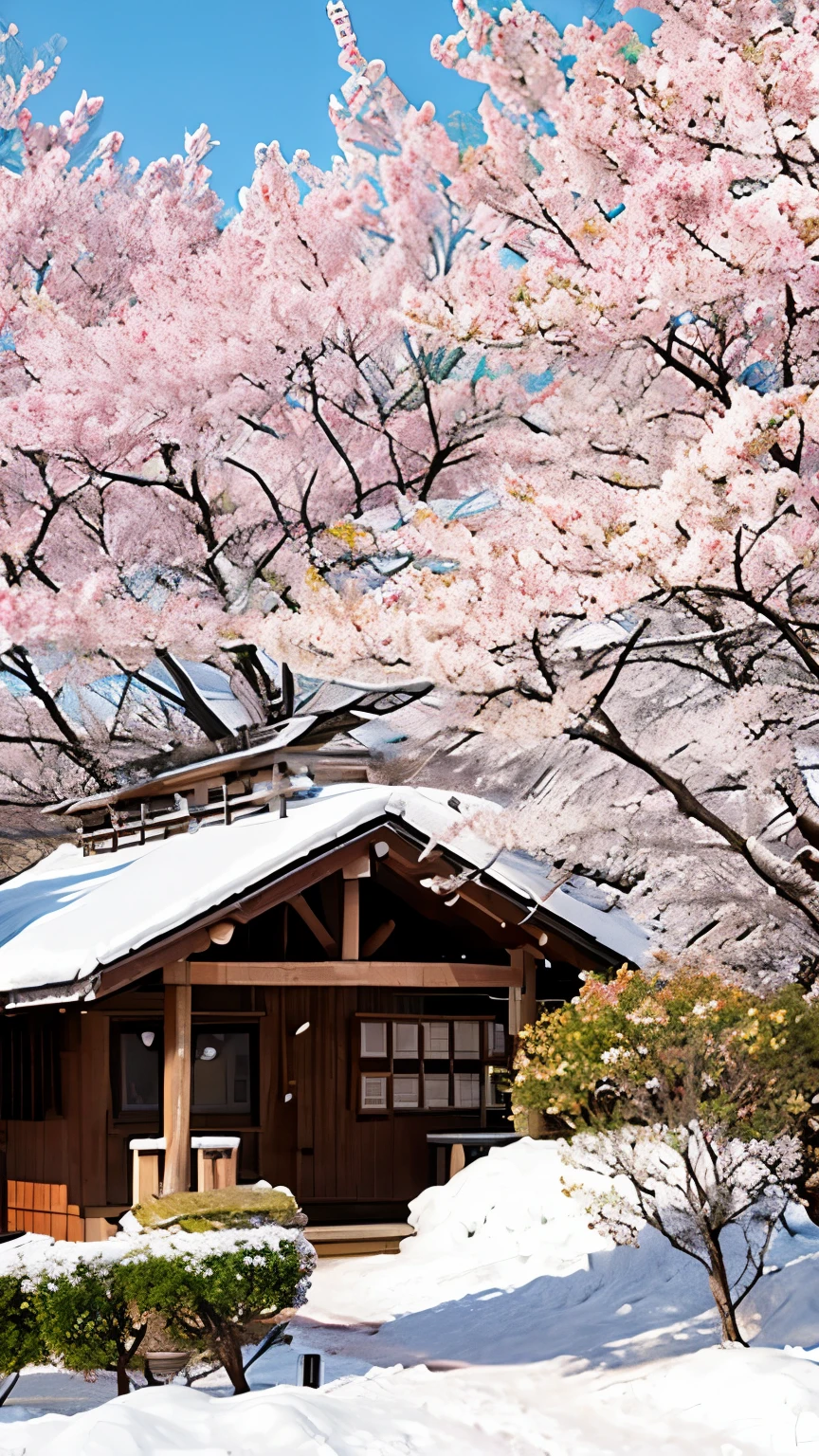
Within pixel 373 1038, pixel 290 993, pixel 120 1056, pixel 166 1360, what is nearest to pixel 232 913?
pixel 290 993

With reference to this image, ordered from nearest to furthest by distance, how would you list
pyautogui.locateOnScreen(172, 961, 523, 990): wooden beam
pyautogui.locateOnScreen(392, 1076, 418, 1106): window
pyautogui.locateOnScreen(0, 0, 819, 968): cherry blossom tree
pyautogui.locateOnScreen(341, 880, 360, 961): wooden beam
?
pyautogui.locateOnScreen(0, 0, 819, 968): cherry blossom tree < pyautogui.locateOnScreen(172, 961, 523, 990): wooden beam < pyautogui.locateOnScreen(341, 880, 360, 961): wooden beam < pyautogui.locateOnScreen(392, 1076, 418, 1106): window

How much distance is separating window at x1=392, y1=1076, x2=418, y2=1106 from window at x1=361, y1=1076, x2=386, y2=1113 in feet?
0.59

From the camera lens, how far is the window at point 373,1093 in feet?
53.7

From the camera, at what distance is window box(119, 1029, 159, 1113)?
16.2 m

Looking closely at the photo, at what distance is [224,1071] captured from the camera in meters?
16.3

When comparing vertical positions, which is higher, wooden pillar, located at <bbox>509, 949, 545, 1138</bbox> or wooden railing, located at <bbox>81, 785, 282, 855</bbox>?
wooden railing, located at <bbox>81, 785, 282, 855</bbox>

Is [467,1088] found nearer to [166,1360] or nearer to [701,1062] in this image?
[701,1062]

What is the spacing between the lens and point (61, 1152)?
15.3m

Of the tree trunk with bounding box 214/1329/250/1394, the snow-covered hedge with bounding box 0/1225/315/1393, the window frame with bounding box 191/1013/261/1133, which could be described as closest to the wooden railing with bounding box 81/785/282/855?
the window frame with bounding box 191/1013/261/1133

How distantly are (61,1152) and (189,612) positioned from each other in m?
8.08

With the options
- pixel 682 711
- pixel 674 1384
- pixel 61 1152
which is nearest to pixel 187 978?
pixel 61 1152

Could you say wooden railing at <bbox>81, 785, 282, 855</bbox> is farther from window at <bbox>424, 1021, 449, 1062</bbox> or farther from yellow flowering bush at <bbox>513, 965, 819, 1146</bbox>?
yellow flowering bush at <bbox>513, 965, 819, 1146</bbox>

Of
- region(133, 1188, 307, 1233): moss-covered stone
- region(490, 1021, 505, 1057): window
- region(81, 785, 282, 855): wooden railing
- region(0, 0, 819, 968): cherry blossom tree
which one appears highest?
region(0, 0, 819, 968): cherry blossom tree

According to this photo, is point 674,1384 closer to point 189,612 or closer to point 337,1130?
point 337,1130
